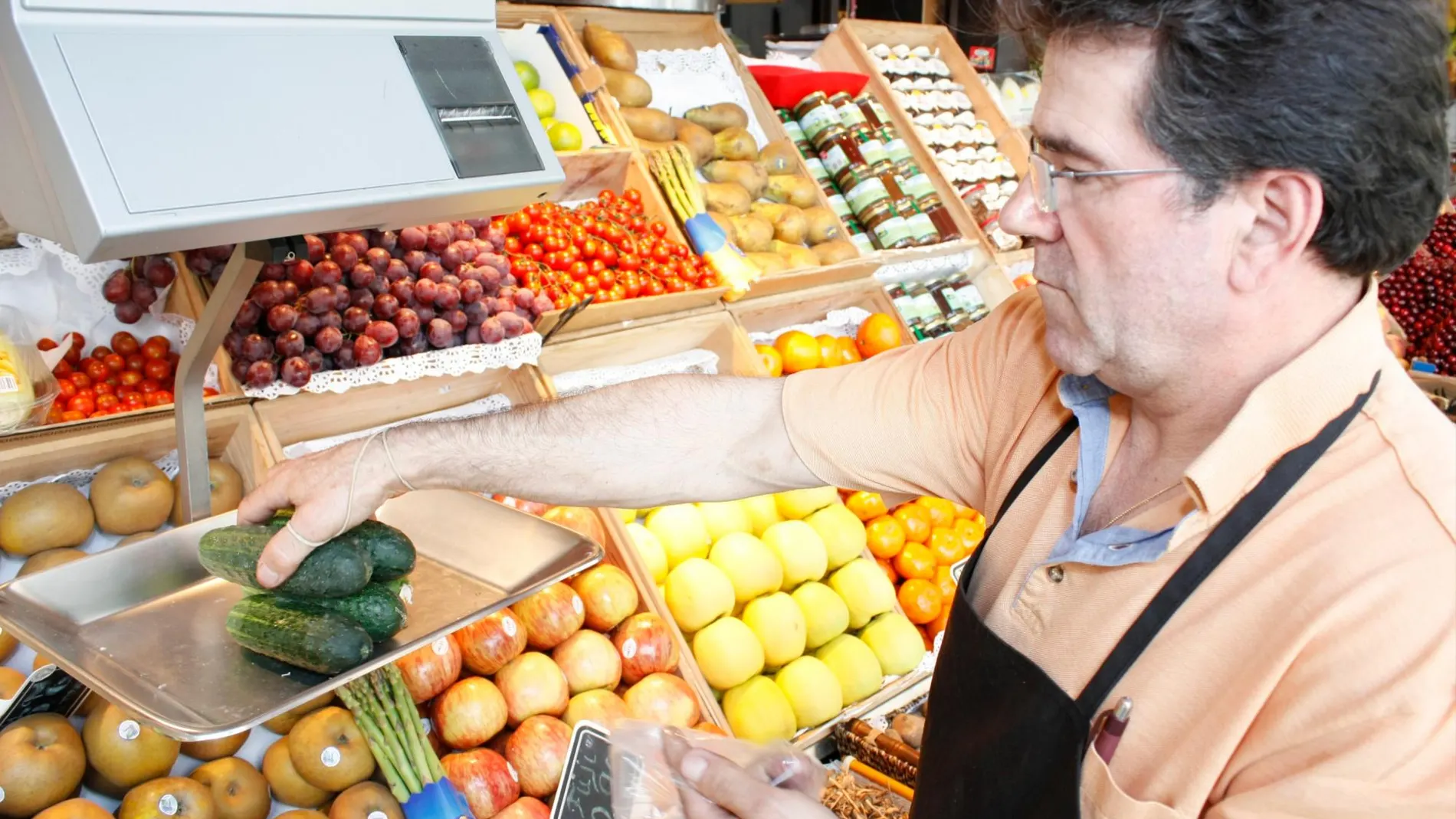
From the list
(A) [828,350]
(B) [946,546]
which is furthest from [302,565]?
(A) [828,350]

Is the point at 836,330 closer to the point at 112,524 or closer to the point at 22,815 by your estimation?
the point at 112,524

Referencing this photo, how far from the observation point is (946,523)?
351cm

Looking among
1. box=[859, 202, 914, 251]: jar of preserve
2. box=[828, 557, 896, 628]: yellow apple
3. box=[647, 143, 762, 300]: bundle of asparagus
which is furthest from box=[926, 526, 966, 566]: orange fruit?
box=[859, 202, 914, 251]: jar of preserve

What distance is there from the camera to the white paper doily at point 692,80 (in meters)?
4.41

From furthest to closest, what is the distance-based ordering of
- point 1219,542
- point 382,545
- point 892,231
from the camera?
1. point 892,231
2. point 382,545
3. point 1219,542

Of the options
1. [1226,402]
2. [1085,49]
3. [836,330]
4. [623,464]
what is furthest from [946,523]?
[1085,49]

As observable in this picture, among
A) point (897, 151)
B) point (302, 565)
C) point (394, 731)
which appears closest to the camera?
point (302, 565)

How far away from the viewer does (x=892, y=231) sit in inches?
174

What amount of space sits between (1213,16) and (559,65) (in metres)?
3.05

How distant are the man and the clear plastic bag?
32mm

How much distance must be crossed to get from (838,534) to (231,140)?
221 centimetres

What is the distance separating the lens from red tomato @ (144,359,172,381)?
8.14 ft

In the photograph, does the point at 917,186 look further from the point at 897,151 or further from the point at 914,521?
the point at 914,521

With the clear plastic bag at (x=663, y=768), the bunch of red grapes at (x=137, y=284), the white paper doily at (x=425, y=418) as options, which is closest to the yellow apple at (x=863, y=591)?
the white paper doily at (x=425, y=418)
